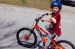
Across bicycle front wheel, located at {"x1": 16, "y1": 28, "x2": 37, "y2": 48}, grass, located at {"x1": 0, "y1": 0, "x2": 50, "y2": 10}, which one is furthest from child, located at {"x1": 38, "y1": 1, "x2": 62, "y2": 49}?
grass, located at {"x1": 0, "y1": 0, "x2": 50, "y2": 10}

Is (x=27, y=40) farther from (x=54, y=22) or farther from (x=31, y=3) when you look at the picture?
(x=31, y=3)

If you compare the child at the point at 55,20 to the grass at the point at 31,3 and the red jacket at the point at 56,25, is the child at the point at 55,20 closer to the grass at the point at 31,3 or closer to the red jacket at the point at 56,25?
the red jacket at the point at 56,25

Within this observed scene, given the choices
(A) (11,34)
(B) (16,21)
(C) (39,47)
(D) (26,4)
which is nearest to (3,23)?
(B) (16,21)

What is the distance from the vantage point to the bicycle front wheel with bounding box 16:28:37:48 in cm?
892

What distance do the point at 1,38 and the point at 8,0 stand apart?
777 cm

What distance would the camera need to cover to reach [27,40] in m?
9.08

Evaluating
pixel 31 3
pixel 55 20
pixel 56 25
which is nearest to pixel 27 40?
pixel 56 25

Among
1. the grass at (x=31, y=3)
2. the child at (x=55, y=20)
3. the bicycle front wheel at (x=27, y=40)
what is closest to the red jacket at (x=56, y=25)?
the child at (x=55, y=20)

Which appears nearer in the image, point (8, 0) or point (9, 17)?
point (9, 17)

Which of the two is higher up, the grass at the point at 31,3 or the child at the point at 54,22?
the child at the point at 54,22

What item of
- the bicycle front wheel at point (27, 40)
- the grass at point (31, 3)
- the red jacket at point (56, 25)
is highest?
the red jacket at point (56, 25)

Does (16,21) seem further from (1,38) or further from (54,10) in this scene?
(54,10)

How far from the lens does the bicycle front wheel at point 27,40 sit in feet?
29.3

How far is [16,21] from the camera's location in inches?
504
